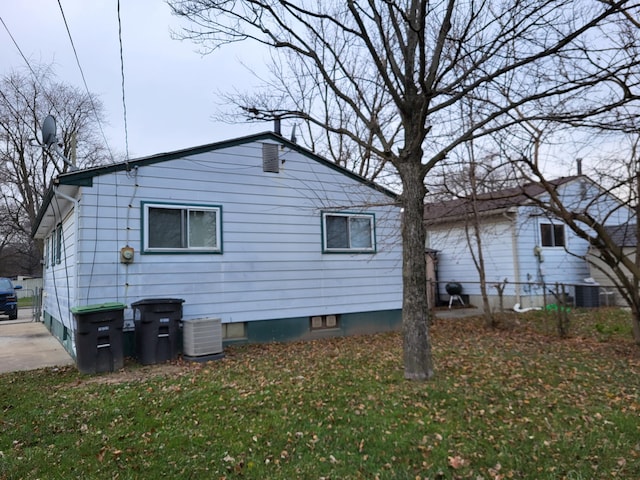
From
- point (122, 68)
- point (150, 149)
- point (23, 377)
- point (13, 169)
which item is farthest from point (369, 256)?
point (13, 169)

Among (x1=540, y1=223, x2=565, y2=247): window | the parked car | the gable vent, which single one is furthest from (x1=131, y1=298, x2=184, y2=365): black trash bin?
(x1=540, y1=223, x2=565, y2=247): window

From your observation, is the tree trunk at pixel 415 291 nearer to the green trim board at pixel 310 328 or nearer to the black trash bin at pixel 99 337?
the green trim board at pixel 310 328

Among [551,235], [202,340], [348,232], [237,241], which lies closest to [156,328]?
[202,340]

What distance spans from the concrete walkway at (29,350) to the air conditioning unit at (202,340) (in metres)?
1.89

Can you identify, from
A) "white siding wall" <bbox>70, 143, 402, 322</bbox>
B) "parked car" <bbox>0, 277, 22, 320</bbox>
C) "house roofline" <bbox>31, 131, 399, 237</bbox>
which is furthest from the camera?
"parked car" <bbox>0, 277, 22, 320</bbox>

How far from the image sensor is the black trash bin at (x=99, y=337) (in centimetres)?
655

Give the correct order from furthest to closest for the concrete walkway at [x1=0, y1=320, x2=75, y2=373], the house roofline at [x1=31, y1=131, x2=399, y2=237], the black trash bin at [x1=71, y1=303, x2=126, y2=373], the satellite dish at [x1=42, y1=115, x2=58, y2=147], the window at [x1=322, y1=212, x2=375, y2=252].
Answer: the window at [x1=322, y1=212, x2=375, y2=252]
the satellite dish at [x1=42, y1=115, x2=58, y2=147]
the concrete walkway at [x1=0, y1=320, x2=75, y2=373]
the house roofline at [x1=31, y1=131, x2=399, y2=237]
the black trash bin at [x1=71, y1=303, x2=126, y2=373]

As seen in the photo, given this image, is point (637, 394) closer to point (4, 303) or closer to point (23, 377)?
point (23, 377)

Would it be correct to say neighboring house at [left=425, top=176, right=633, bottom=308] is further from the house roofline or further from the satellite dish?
the satellite dish

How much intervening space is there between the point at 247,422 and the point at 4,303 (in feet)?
53.1

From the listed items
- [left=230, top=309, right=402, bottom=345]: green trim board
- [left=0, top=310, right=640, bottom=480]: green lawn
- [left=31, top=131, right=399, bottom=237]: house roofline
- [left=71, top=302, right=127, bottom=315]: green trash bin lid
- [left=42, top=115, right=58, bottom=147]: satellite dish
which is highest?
[left=42, top=115, right=58, bottom=147]: satellite dish

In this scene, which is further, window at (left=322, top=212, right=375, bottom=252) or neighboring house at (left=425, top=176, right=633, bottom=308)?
neighboring house at (left=425, top=176, right=633, bottom=308)

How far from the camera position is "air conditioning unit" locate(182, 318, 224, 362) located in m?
7.36

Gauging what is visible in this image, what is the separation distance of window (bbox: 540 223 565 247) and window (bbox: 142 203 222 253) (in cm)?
1194
